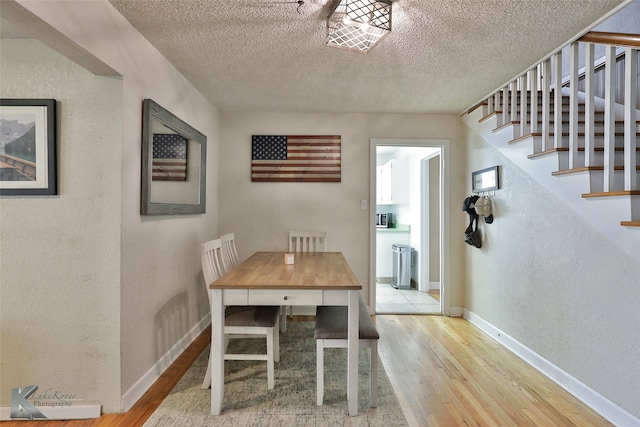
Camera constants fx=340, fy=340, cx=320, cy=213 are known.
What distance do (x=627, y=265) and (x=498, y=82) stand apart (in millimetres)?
1783

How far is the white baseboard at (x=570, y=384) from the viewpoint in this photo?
6.28 ft

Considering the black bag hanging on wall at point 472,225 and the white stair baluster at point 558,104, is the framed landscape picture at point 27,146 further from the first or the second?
the black bag hanging on wall at point 472,225

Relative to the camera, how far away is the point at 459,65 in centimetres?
265

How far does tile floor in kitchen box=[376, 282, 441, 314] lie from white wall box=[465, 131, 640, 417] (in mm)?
771

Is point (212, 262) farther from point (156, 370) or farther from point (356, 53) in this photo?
point (356, 53)

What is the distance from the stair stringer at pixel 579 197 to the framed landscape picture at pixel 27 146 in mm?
3087

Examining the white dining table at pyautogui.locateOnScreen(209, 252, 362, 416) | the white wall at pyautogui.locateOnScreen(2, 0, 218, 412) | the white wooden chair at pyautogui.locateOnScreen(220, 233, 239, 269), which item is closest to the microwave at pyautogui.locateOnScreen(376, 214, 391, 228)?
the white wooden chair at pyautogui.locateOnScreen(220, 233, 239, 269)

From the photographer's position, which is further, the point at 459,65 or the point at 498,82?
the point at 498,82

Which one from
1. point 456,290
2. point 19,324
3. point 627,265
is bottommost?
point 456,290

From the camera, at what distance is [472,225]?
11.9ft

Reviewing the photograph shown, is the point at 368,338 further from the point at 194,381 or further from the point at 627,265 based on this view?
the point at 627,265

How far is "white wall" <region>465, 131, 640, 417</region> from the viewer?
6.32 feet

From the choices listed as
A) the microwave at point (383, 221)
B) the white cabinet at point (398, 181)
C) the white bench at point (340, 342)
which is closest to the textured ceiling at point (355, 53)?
the white bench at point (340, 342)

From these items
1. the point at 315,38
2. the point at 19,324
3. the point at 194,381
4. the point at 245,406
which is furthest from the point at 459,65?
the point at 19,324
